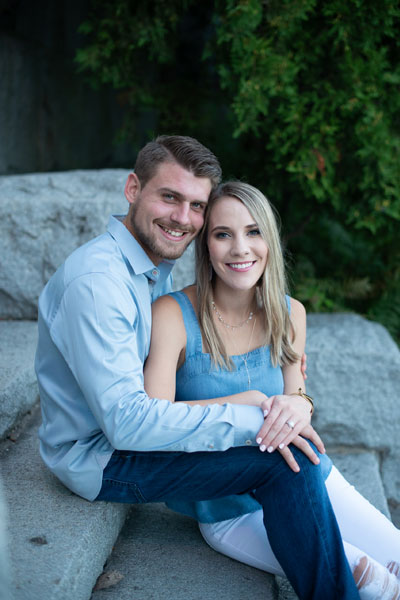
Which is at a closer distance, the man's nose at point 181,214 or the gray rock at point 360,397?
the man's nose at point 181,214

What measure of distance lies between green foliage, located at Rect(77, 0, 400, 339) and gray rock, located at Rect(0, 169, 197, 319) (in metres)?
0.99

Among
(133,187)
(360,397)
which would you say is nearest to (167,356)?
(133,187)

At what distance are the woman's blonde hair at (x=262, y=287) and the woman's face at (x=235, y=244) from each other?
30 millimetres

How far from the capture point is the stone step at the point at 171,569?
2.15 m

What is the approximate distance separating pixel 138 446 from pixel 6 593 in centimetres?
67

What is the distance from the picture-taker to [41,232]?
374cm

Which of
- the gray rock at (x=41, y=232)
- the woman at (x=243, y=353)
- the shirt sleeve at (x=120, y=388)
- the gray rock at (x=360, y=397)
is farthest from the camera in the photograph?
the gray rock at (x=41, y=232)

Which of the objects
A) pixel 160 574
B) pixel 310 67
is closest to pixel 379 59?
pixel 310 67

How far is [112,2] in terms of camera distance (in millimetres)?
4152

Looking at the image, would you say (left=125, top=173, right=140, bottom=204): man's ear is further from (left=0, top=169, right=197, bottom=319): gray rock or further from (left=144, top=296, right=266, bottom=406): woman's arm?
(left=0, top=169, right=197, bottom=319): gray rock

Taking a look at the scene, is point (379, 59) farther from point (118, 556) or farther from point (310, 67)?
point (118, 556)

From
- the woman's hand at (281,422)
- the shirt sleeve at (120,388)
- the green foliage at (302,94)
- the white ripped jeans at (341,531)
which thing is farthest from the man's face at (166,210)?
the green foliage at (302,94)

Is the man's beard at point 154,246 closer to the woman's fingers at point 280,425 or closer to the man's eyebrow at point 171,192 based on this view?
the man's eyebrow at point 171,192

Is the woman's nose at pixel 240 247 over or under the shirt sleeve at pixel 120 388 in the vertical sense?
over
